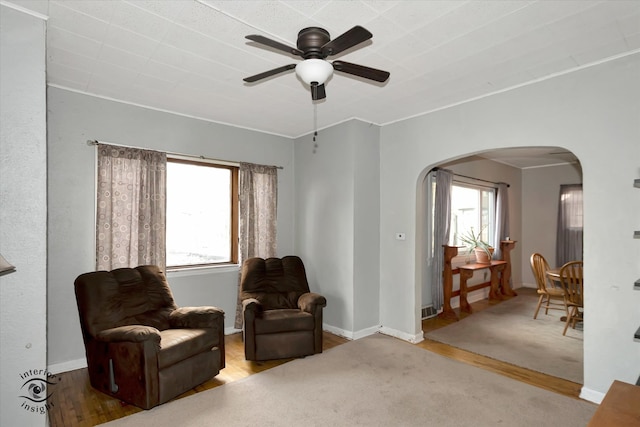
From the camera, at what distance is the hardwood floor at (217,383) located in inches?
101

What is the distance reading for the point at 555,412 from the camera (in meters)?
2.59

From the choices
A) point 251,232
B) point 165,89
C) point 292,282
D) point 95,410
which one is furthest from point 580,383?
point 165,89

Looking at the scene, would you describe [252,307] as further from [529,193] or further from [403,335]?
[529,193]

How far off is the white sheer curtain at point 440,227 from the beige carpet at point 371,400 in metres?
1.74

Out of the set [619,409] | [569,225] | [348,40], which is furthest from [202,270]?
[569,225]

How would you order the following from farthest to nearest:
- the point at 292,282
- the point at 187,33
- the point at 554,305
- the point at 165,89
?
the point at 554,305 → the point at 292,282 → the point at 165,89 → the point at 187,33

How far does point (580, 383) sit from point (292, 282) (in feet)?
9.93

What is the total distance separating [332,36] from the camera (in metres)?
2.34

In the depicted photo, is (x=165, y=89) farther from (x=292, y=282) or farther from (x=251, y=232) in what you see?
(x=292, y=282)

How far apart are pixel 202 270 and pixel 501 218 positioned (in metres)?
5.73

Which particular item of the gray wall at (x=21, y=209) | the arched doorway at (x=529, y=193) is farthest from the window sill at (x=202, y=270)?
the arched doorway at (x=529, y=193)

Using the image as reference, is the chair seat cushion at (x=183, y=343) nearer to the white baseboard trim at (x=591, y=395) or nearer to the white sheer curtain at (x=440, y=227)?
the white baseboard trim at (x=591, y=395)

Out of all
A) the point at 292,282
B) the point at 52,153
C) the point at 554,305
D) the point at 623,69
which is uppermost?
the point at 623,69

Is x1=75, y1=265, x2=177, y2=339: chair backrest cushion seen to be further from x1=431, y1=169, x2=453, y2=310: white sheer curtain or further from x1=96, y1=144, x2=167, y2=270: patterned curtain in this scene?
x1=431, y1=169, x2=453, y2=310: white sheer curtain
